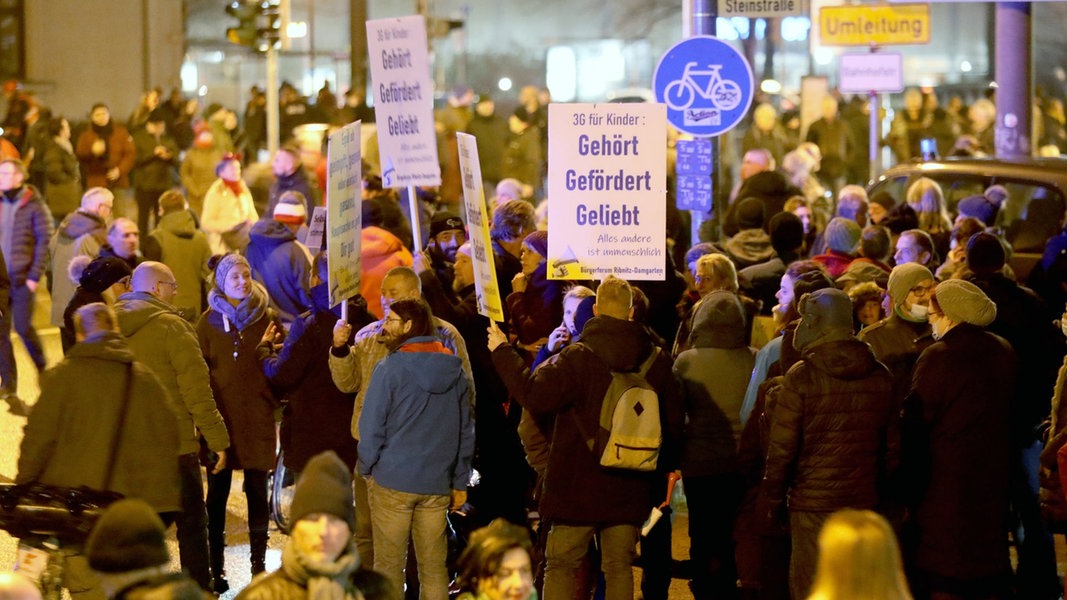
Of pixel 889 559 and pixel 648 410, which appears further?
pixel 648 410

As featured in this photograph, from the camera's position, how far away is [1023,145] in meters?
18.4

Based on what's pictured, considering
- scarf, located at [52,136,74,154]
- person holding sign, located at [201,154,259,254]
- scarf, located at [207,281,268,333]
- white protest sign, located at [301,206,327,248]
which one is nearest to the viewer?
scarf, located at [207,281,268,333]

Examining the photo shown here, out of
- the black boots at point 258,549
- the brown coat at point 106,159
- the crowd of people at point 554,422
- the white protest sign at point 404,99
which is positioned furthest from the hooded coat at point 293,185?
the brown coat at point 106,159

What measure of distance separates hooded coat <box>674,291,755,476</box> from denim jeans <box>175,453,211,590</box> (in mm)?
2388

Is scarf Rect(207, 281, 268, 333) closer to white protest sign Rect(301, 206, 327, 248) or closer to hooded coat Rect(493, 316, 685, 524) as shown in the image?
white protest sign Rect(301, 206, 327, 248)

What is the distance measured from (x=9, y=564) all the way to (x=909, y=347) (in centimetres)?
489

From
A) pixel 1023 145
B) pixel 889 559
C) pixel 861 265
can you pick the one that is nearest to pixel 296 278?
pixel 861 265

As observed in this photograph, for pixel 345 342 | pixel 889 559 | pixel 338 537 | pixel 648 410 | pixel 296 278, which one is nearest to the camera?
pixel 889 559

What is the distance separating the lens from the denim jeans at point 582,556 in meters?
7.72

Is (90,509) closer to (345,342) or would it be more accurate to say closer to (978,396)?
(345,342)

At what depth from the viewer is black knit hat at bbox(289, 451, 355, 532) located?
5281 millimetres

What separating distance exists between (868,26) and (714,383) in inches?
526

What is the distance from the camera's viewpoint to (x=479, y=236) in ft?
28.8

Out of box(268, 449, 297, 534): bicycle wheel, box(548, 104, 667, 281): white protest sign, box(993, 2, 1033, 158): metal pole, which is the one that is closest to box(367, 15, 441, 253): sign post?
box(548, 104, 667, 281): white protest sign
